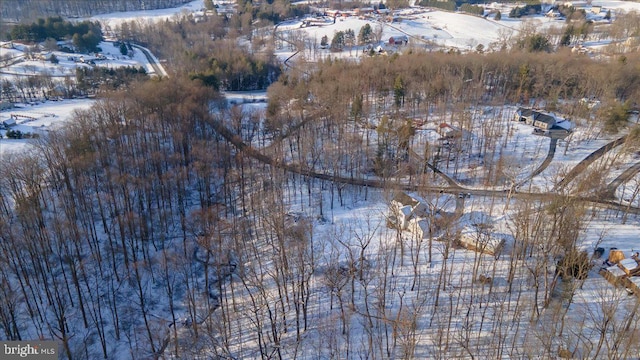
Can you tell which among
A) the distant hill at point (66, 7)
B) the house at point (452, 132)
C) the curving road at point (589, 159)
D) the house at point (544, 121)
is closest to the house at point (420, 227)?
the curving road at point (589, 159)

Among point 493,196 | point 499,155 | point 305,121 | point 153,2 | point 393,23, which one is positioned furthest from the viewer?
point 153,2

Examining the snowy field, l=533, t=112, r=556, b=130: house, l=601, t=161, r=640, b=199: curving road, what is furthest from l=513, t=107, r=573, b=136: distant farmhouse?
the snowy field

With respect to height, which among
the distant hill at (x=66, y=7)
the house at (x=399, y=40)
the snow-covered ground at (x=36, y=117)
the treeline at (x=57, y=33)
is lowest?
the snow-covered ground at (x=36, y=117)

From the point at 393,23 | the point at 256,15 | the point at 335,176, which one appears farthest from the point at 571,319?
the point at 256,15

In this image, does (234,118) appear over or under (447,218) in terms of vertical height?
over

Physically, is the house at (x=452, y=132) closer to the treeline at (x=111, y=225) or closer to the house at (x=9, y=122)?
the treeline at (x=111, y=225)

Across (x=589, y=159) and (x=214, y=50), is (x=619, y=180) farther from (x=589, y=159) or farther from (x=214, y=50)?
(x=214, y=50)

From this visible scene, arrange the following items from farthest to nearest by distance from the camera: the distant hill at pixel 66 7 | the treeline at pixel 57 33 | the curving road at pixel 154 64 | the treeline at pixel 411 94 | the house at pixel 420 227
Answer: the distant hill at pixel 66 7, the treeline at pixel 57 33, the curving road at pixel 154 64, the treeline at pixel 411 94, the house at pixel 420 227

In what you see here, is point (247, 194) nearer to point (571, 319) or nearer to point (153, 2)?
point (571, 319)
